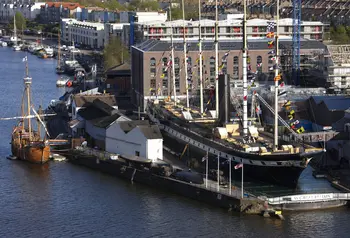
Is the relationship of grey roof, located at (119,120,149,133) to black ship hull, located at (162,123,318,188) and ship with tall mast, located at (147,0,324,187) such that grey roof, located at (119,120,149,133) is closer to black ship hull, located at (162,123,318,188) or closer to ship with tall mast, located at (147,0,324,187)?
ship with tall mast, located at (147,0,324,187)

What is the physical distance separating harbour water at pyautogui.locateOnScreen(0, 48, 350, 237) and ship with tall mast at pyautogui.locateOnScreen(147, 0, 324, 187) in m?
0.43

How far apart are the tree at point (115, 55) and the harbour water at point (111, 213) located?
1602 cm

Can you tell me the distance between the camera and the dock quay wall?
14.9m

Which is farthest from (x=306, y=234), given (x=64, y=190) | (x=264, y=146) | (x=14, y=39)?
(x=14, y=39)

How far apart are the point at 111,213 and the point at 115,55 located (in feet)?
67.9

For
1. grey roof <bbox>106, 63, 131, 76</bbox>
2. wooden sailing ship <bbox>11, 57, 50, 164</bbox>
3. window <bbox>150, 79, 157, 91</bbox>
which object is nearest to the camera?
wooden sailing ship <bbox>11, 57, 50, 164</bbox>

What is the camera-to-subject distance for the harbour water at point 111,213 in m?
14.0

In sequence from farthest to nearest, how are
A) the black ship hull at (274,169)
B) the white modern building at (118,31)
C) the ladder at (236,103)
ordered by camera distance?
the white modern building at (118,31)
the ladder at (236,103)
the black ship hull at (274,169)

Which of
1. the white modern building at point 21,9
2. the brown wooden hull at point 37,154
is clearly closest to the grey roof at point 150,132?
the brown wooden hull at point 37,154

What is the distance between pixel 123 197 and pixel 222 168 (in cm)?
209

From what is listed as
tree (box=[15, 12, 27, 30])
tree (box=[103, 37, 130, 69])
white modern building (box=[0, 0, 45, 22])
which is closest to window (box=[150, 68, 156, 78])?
tree (box=[103, 37, 130, 69])

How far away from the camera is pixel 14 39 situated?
169ft

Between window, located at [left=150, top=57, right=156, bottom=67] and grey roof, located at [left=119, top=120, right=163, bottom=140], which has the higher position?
window, located at [left=150, top=57, right=156, bottom=67]

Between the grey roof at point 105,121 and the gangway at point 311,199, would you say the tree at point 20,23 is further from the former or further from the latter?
the gangway at point 311,199
